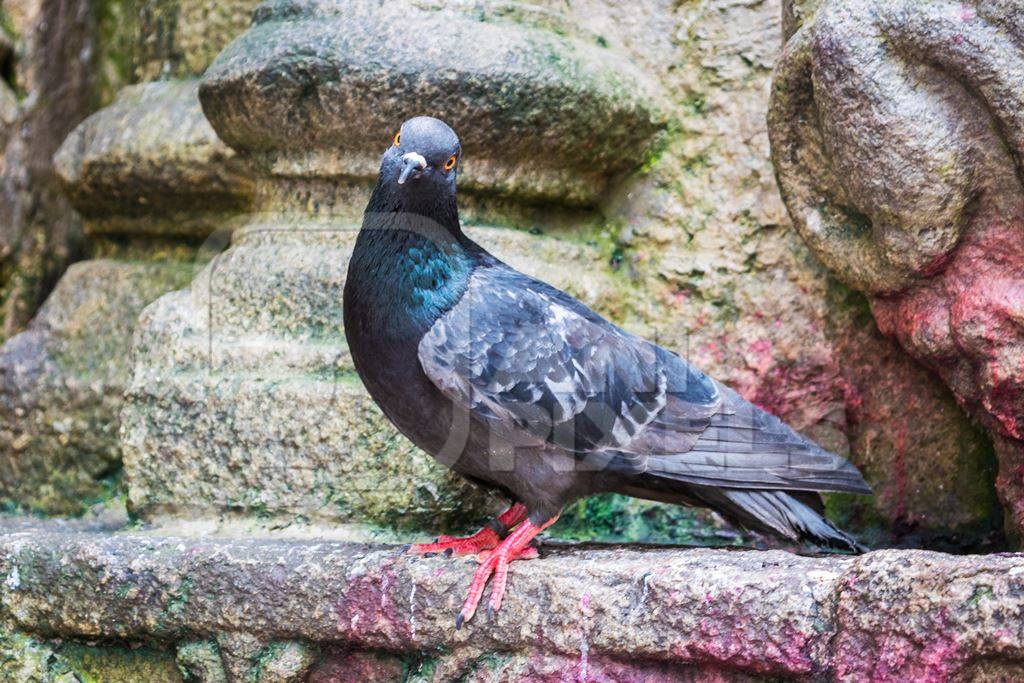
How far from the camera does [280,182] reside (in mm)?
4301

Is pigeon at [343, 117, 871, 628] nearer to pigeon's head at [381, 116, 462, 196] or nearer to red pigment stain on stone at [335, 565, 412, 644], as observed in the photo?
pigeon's head at [381, 116, 462, 196]

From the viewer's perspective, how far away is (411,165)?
333 cm

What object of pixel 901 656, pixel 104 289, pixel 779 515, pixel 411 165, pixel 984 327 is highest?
pixel 411 165

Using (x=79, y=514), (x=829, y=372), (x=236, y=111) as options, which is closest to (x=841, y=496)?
(x=829, y=372)

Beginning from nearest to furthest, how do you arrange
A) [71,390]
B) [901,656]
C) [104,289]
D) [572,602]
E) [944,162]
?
[901,656]
[572,602]
[944,162]
[71,390]
[104,289]

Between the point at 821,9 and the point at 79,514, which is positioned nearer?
the point at 821,9

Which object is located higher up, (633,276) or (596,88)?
(596,88)

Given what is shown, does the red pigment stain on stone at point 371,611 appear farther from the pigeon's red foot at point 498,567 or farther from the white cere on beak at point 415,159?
the white cere on beak at point 415,159

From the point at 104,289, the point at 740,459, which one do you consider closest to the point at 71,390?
the point at 104,289

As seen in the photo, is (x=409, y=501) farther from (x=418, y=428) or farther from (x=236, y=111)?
(x=236, y=111)

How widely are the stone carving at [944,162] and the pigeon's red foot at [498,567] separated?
4.62 feet

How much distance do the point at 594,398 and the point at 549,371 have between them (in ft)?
0.53

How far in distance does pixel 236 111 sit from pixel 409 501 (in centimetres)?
154

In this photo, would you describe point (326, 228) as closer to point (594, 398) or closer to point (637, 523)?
point (594, 398)
